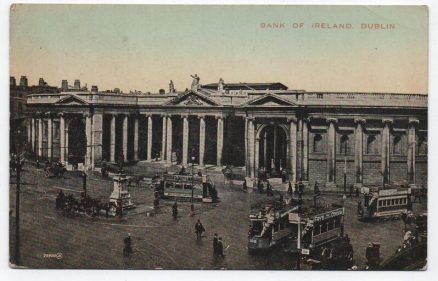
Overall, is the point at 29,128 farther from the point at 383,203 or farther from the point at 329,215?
the point at 383,203

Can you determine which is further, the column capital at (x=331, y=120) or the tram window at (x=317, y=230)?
the column capital at (x=331, y=120)

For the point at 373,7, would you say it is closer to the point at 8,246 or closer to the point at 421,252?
the point at 421,252

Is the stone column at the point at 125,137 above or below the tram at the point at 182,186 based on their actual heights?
above

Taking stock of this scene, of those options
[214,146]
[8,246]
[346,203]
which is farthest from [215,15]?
[8,246]

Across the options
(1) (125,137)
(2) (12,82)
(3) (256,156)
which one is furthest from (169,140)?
(2) (12,82)

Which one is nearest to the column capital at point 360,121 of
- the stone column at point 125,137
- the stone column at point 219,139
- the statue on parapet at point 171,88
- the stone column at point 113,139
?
the stone column at point 219,139

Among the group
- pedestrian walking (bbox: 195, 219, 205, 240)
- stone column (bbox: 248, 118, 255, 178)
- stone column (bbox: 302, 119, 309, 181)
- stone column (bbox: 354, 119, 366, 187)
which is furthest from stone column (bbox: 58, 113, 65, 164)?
stone column (bbox: 354, 119, 366, 187)

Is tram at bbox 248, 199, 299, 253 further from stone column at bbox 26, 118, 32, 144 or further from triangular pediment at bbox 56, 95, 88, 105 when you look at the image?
stone column at bbox 26, 118, 32, 144

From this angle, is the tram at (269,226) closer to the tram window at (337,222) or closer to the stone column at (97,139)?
the tram window at (337,222)
